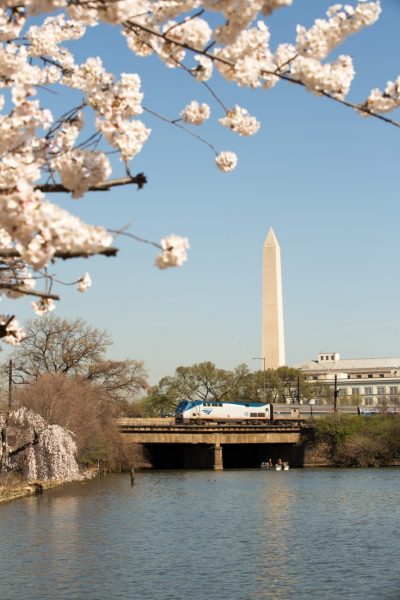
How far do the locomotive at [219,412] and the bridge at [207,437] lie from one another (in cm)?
259

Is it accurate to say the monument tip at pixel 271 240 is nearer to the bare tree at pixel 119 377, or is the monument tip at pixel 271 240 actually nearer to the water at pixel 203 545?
the bare tree at pixel 119 377

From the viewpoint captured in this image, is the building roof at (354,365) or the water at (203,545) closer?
the water at (203,545)

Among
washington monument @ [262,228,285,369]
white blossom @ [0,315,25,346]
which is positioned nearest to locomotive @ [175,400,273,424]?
washington monument @ [262,228,285,369]

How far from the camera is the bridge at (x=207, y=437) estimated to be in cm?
7175

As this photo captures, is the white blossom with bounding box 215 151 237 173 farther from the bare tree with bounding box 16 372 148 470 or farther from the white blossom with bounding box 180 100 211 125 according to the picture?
the bare tree with bounding box 16 372 148 470

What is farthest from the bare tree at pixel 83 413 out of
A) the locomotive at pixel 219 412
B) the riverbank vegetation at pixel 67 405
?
the locomotive at pixel 219 412

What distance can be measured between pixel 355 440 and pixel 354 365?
82.1 metres

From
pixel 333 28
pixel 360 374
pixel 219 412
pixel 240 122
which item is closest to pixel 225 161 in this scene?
pixel 240 122

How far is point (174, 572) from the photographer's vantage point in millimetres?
22594

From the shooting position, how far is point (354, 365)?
Answer: 155m

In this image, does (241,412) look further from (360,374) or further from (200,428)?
(360,374)

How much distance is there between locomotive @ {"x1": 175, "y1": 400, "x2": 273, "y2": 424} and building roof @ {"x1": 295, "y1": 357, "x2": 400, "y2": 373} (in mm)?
65952

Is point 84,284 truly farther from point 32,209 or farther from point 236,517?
point 236,517

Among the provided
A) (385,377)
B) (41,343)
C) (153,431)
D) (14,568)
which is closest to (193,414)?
(153,431)
